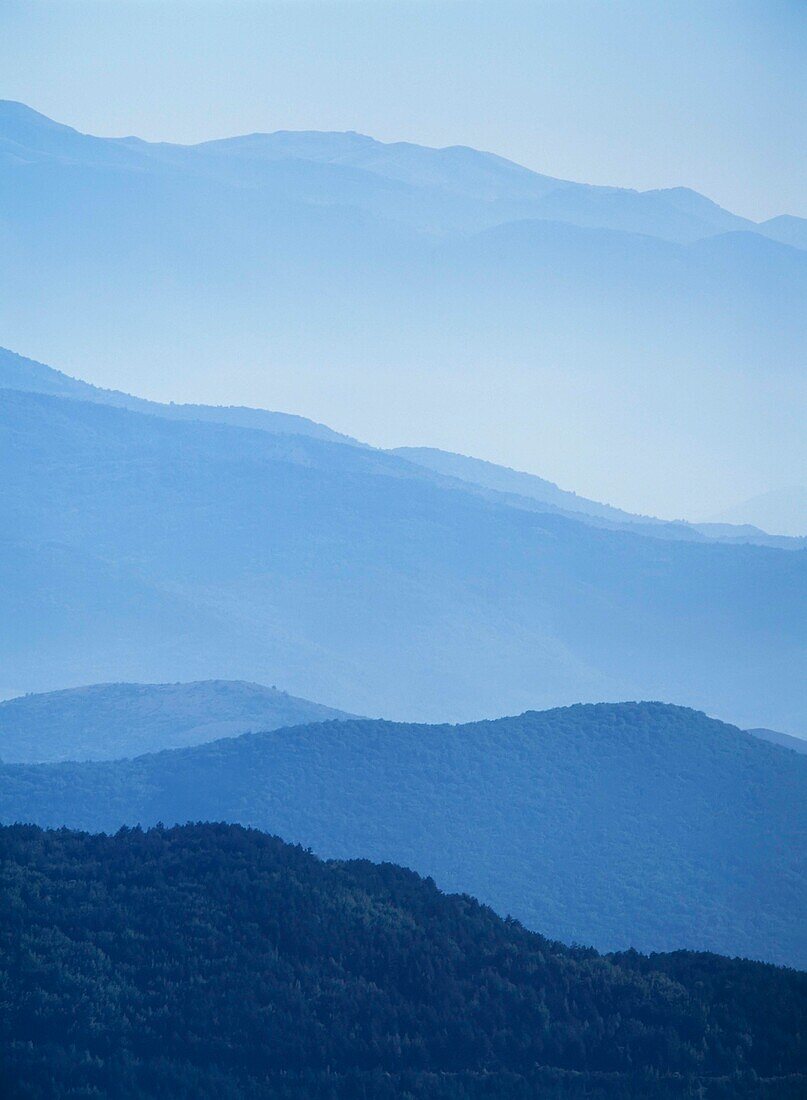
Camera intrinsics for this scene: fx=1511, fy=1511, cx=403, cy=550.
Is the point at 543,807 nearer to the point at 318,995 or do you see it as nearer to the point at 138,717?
the point at 318,995

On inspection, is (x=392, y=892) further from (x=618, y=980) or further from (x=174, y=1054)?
(x=174, y=1054)

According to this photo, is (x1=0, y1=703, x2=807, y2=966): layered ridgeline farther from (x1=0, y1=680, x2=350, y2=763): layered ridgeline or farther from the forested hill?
the forested hill

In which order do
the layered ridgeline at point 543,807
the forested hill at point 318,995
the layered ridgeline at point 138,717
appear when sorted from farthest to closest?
the layered ridgeline at point 138,717, the layered ridgeline at point 543,807, the forested hill at point 318,995

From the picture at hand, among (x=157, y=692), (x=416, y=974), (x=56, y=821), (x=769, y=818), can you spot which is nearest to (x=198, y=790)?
(x=56, y=821)

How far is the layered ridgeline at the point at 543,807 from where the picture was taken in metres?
62.5

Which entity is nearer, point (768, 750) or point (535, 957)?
point (535, 957)

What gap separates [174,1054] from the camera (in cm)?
2666

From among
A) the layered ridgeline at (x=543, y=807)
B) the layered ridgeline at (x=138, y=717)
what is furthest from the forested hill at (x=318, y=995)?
the layered ridgeline at (x=138, y=717)

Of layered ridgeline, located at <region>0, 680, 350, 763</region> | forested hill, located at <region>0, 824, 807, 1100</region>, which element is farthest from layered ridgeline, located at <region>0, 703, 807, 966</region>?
forested hill, located at <region>0, 824, 807, 1100</region>

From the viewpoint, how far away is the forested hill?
1041 inches

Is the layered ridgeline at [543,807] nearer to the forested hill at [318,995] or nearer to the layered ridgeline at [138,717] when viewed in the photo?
→ the layered ridgeline at [138,717]

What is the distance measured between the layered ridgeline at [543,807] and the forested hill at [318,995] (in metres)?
25.9

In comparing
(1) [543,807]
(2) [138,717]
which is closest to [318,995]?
(1) [543,807]

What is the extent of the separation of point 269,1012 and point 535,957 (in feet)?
23.4
